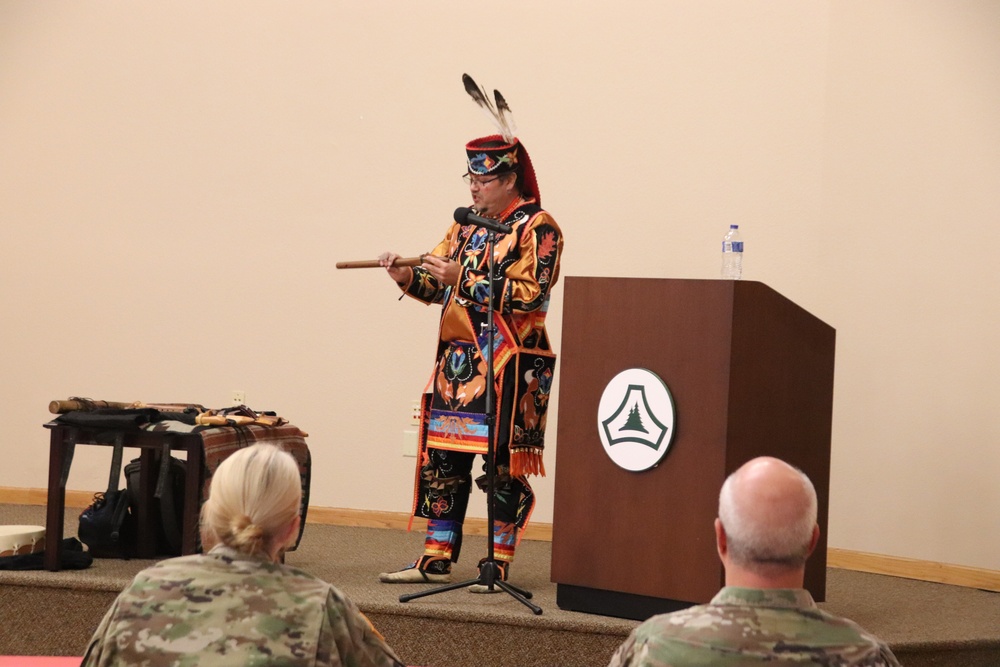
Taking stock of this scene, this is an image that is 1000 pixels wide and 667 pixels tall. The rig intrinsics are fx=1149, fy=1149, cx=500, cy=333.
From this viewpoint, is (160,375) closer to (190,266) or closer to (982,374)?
(190,266)

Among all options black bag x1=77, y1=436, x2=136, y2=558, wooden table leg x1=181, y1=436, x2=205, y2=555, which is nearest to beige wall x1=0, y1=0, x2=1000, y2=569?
black bag x1=77, y1=436, x2=136, y2=558

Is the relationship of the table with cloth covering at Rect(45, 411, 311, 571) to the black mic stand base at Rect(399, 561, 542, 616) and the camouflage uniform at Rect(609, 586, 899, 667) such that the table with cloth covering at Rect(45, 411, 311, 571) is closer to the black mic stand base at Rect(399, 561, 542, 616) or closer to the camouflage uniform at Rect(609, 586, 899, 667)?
the black mic stand base at Rect(399, 561, 542, 616)

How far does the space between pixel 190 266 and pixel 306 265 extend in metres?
0.59

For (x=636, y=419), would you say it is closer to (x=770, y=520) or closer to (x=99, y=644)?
(x=770, y=520)

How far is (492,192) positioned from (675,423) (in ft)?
3.35

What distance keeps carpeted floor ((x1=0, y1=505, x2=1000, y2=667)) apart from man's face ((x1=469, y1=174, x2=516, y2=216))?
4.08ft

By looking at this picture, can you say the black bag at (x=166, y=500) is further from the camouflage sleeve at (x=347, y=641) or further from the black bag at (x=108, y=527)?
the camouflage sleeve at (x=347, y=641)

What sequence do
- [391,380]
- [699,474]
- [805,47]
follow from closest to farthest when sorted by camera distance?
[699,474] → [805,47] → [391,380]

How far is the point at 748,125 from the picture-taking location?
5105 millimetres

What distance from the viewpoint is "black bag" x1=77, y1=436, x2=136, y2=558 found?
398 cm

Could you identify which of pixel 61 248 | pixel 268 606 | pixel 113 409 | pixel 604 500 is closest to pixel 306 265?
pixel 61 248

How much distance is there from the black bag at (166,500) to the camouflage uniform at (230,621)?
95.9 inches

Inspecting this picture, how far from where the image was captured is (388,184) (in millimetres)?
5570

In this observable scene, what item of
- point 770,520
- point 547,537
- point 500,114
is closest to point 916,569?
point 547,537
